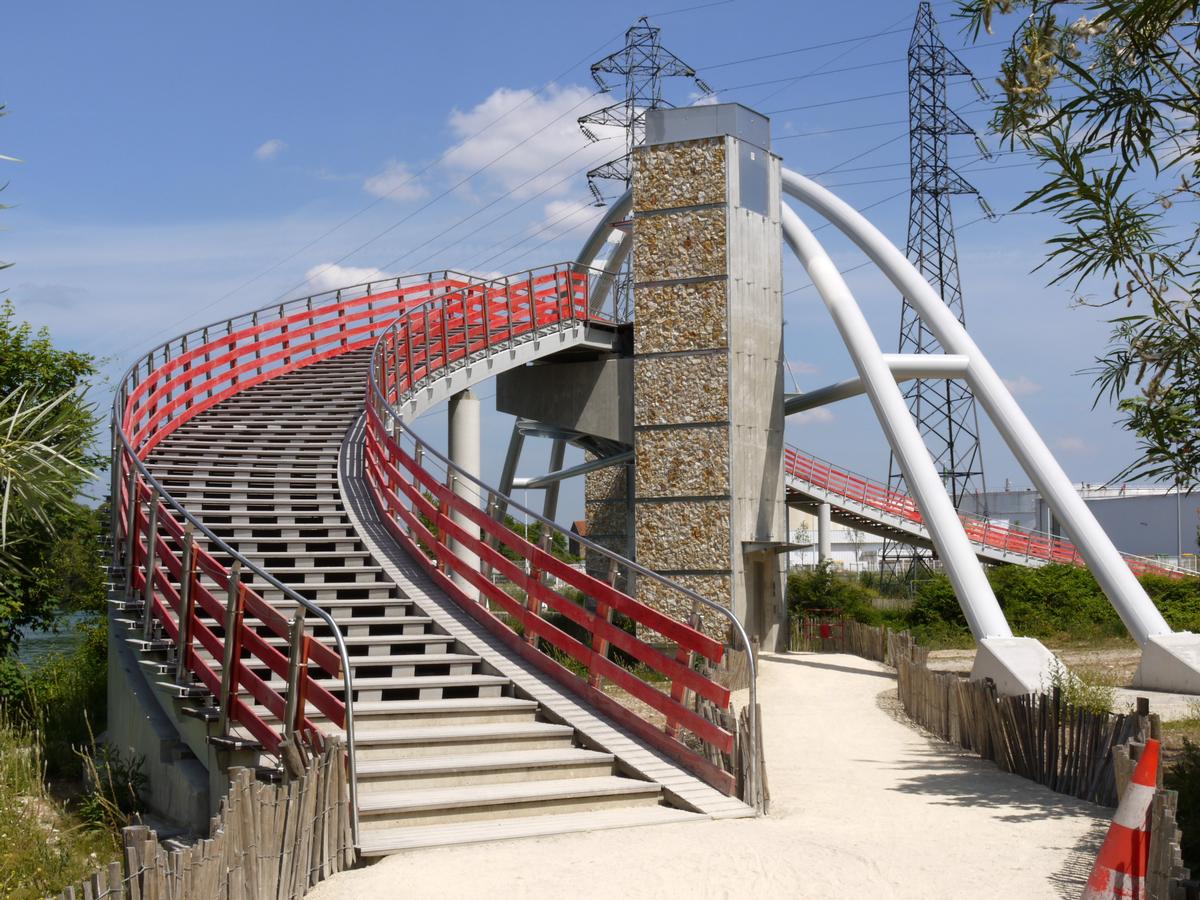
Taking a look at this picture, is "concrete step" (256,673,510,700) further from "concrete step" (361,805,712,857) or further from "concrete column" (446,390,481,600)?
"concrete column" (446,390,481,600)

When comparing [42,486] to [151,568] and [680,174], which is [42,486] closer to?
[151,568]

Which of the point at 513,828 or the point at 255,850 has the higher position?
the point at 255,850

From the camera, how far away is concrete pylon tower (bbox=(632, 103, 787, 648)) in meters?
21.4

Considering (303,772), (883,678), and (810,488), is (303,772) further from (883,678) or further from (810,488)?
(810,488)

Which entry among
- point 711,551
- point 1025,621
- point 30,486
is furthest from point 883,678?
point 30,486

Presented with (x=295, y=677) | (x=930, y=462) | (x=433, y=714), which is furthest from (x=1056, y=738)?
(x=930, y=462)

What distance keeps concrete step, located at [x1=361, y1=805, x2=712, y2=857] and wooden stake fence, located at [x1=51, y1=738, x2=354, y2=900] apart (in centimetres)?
32

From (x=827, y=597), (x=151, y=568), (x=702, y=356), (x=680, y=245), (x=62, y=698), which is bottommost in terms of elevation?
(x=62, y=698)

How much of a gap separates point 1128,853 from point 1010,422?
50.1ft

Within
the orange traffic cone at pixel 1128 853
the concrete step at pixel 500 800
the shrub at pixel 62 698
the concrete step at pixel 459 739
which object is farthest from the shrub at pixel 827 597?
the orange traffic cone at pixel 1128 853

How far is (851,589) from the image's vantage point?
98.5ft

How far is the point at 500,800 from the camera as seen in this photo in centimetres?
852

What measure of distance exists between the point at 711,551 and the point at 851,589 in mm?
9669

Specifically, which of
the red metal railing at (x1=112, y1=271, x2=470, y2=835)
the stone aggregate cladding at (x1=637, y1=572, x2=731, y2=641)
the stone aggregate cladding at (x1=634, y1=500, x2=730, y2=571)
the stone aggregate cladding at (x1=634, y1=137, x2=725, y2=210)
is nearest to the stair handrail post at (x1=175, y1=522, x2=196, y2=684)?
the red metal railing at (x1=112, y1=271, x2=470, y2=835)
